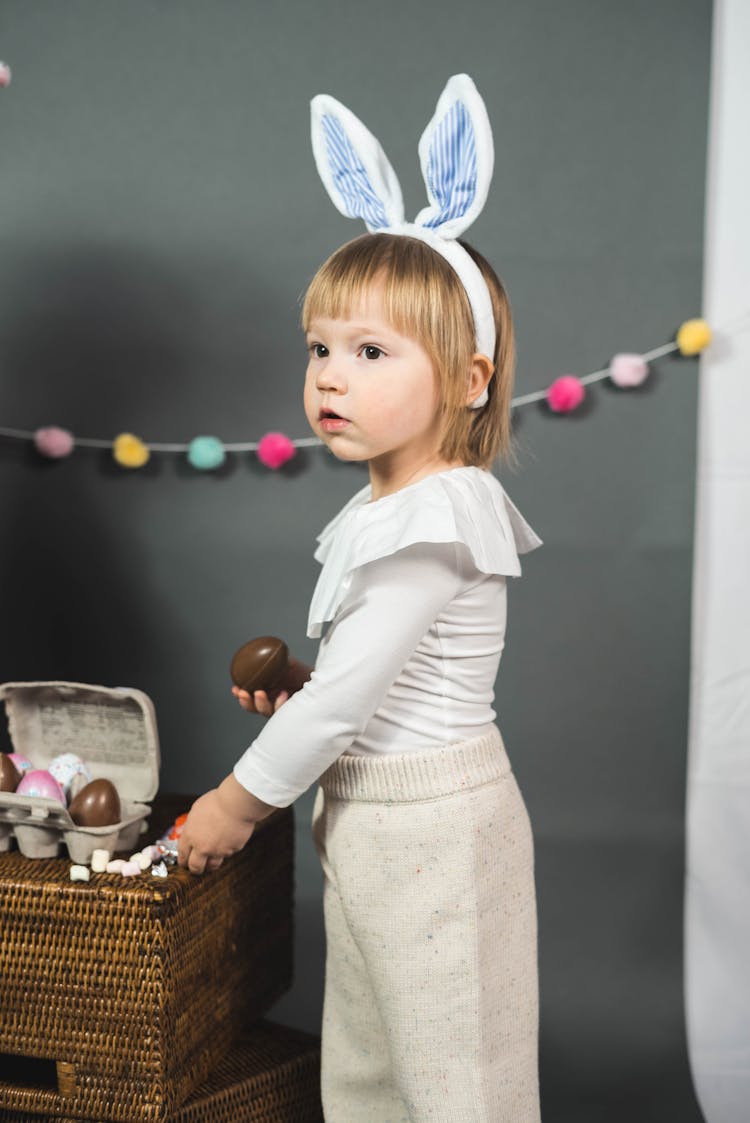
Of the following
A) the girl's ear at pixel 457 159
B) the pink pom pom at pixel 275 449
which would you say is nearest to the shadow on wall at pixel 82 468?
the pink pom pom at pixel 275 449

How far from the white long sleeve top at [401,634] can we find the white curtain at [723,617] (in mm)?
705

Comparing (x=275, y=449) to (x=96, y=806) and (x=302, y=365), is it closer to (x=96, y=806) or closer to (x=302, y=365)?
(x=302, y=365)

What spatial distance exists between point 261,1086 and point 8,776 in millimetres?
433

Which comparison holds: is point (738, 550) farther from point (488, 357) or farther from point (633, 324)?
point (488, 357)

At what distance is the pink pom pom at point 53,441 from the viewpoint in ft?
6.05

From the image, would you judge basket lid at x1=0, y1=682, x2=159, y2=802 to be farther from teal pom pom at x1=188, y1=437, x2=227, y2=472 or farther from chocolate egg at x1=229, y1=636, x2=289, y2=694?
teal pom pom at x1=188, y1=437, x2=227, y2=472

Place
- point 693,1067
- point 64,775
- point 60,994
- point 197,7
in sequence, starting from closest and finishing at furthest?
point 60,994 → point 64,775 → point 693,1067 → point 197,7

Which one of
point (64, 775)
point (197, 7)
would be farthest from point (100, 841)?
point (197, 7)

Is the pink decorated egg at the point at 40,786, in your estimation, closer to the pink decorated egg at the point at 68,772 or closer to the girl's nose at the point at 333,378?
the pink decorated egg at the point at 68,772

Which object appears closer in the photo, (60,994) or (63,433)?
(60,994)

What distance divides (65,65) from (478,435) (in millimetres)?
1052

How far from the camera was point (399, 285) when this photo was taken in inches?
44.0

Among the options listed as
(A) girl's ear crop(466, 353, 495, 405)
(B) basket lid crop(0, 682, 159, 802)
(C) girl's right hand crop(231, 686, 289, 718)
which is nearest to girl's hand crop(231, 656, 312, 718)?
(C) girl's right hand crop(231, 686, 289, 718)

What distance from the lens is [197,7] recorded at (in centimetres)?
183
